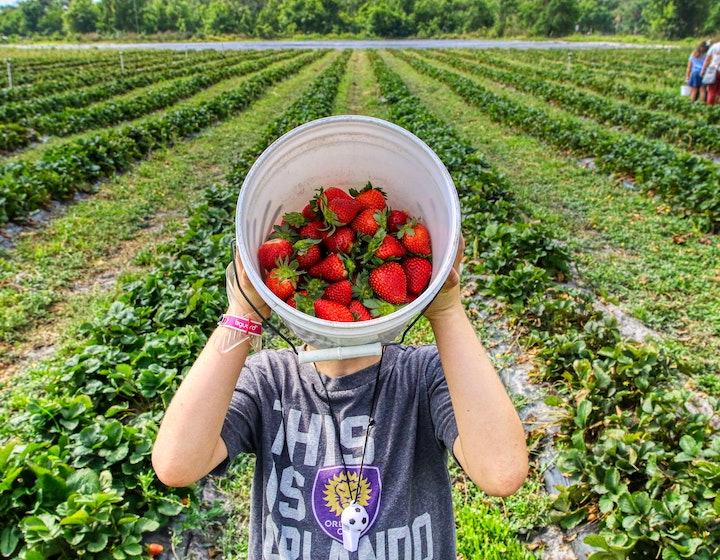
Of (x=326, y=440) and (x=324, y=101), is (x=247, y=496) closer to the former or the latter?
(x=326, y=440)

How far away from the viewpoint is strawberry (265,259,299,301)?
1.13 meters

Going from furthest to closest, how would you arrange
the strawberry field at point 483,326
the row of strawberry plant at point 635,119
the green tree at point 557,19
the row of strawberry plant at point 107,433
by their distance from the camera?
the green tree at point 557,19, the row of strawberry plant at point 635,119, the strawberry field at point 483,326, the row of strawberry plant at point 107,433

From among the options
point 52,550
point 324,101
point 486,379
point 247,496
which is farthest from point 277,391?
point 324,101

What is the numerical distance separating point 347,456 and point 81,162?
7927 millimetres

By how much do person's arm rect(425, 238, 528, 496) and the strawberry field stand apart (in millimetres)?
1256

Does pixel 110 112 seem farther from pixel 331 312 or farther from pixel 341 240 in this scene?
pixel 331 312

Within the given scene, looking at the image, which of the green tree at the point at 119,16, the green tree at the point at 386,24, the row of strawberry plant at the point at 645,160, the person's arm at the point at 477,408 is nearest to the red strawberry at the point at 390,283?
the person's arm at the point at 477,408

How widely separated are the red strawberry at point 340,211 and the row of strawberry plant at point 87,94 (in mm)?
12328

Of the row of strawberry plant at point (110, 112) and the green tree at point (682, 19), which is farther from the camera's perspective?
the green tree at point (682, 19)

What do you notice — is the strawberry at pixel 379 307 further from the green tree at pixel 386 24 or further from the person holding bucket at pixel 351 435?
the green tree at pixel 386 24

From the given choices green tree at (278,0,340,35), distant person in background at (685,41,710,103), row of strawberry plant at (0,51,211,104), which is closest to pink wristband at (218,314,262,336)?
distant person in background at (685,41,710,103)

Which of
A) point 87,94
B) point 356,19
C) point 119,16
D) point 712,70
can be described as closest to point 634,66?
point 712,70

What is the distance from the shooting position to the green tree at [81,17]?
67.1 m

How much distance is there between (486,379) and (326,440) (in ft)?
1.40
